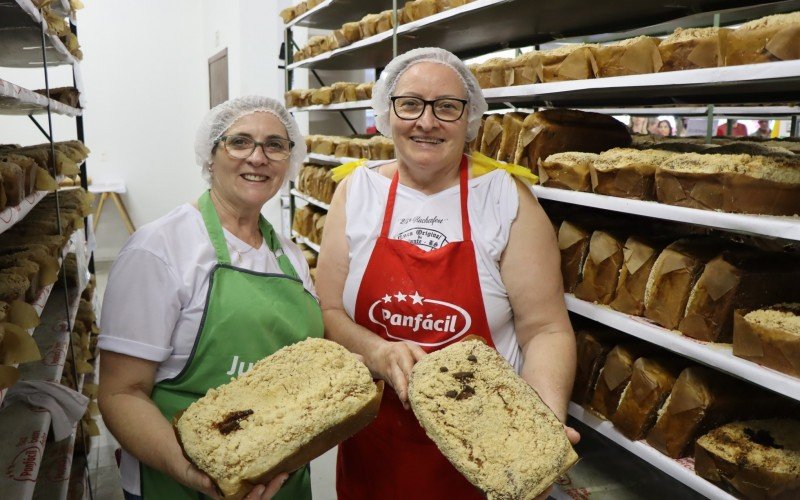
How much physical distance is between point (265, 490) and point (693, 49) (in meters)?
1.61

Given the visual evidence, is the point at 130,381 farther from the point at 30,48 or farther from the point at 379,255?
the point at 30,48

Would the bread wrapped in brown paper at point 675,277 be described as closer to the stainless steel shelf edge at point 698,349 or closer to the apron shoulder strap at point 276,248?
the stainless steel shelf edge at point 698,349

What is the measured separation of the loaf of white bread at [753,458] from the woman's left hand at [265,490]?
1157mm

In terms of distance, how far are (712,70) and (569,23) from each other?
1457 mm

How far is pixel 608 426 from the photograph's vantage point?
2002 mm

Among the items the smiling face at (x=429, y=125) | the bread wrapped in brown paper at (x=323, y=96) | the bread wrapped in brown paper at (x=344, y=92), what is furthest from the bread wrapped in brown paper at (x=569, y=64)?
the bread wrapped in brown paper at (x=323, y=96)

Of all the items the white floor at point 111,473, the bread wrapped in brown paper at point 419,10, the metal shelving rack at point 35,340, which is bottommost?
the white floor at point 111,473

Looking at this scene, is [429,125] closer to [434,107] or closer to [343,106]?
[434,107]

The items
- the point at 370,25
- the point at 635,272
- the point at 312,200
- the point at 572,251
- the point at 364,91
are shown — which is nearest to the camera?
the point at 635,272

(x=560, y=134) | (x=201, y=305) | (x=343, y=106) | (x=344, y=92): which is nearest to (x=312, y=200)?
(x=343, y=106)

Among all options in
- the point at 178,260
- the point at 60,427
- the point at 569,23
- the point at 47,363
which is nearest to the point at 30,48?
the point at 47,363

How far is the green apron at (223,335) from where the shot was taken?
1522 millimetres

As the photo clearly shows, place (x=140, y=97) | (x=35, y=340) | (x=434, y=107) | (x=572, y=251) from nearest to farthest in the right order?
1. (x=434, y=107)
2. (x=572, y=251)
3. (x=35, y=340)
4. (x=140, y=97)

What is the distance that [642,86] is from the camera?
6.12 feet
